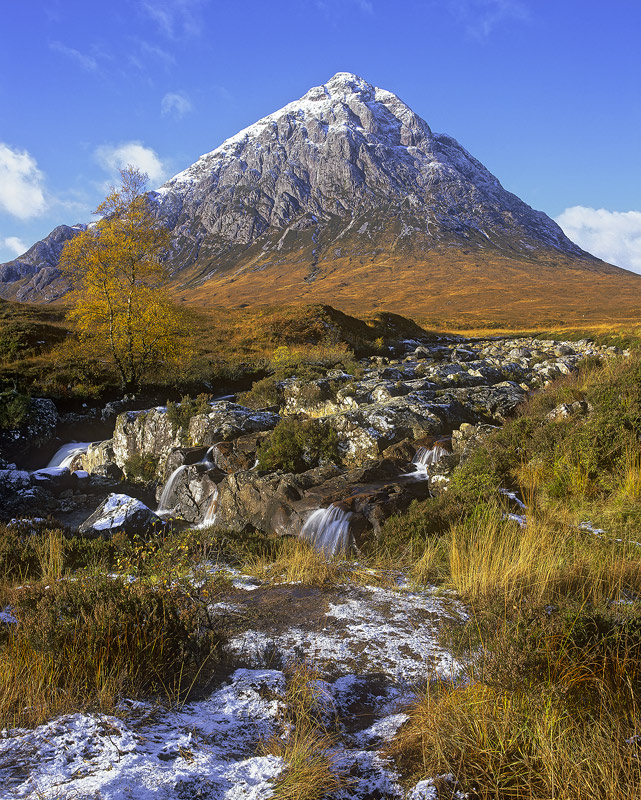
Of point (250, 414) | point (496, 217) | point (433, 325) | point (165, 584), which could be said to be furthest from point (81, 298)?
point (496, 217)

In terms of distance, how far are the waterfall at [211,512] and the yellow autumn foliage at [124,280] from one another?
37.3 ft

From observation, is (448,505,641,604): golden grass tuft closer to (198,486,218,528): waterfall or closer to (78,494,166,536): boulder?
(78,494,166,536): boulder

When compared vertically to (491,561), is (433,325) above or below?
above

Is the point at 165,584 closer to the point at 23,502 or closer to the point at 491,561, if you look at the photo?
the point at 491,561

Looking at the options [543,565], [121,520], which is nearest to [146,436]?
[121,520]

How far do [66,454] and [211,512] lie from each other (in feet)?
28.8

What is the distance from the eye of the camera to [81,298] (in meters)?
20.6

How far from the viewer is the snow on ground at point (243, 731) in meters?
2.37

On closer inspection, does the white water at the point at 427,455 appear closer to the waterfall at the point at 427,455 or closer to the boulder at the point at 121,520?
the waterfall at the point at 427,455

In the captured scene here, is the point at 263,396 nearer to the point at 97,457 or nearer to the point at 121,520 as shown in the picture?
the point at 97,457

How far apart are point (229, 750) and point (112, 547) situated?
648cm

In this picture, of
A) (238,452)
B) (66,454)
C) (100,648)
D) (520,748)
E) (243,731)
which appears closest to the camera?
(520,748)

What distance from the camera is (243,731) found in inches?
117

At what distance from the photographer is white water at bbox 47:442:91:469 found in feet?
55.5
